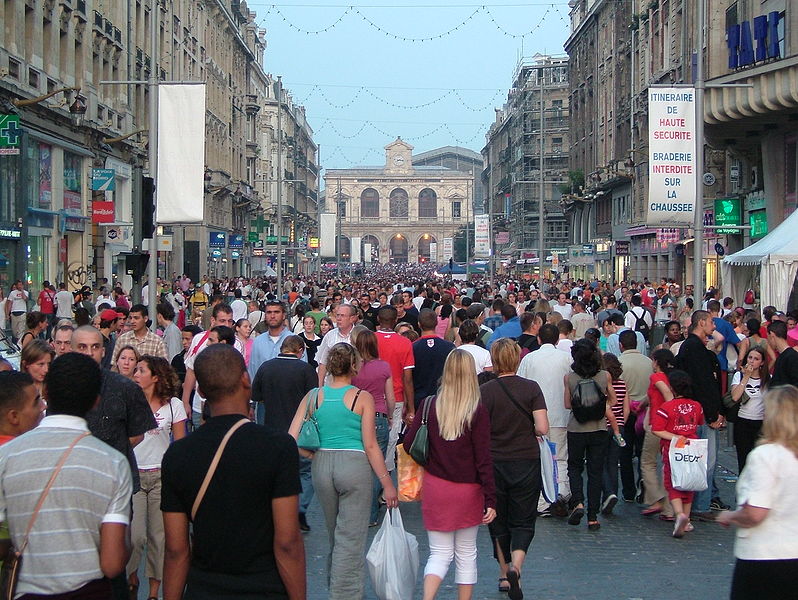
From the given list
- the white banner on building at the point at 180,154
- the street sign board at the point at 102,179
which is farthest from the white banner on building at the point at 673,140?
the street sign board at the point at 102,179

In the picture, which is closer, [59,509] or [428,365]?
[59,509]

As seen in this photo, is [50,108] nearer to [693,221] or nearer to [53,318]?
Result: [53,318]

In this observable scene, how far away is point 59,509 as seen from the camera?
3996 millimetres

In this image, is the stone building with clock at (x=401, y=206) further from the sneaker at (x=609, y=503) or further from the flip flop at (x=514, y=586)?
the flip flop at (x=514, y=586)

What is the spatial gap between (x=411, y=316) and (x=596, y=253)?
4245 cm

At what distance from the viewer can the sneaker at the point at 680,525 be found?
9172 millimetres

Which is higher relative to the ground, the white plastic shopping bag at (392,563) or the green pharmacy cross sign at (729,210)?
the green pharmacy cross sign at (729,210)

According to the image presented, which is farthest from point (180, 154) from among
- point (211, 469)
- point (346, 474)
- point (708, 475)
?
point (211, 469)

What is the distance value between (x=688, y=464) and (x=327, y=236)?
54109 mm

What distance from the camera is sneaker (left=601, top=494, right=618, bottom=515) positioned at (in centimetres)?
1009

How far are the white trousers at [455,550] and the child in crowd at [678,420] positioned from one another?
321 centimetres

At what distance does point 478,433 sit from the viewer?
6.61 metres

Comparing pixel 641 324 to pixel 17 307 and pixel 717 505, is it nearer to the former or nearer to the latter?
pixel 717 505

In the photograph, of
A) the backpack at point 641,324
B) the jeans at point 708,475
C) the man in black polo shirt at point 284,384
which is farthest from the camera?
the backpack at point 641,324
